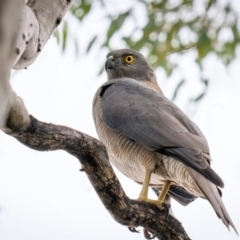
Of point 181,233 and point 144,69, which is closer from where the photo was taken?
point 181,233

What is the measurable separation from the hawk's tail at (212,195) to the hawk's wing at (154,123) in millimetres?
43

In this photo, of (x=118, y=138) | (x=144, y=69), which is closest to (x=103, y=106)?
(x=118, y=138)

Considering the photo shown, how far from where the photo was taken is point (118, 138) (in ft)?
12.7

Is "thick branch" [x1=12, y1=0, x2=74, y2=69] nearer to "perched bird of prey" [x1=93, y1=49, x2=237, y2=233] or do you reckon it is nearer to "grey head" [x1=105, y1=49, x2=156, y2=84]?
"perched bird of prey" [x1=93, y1=49, x2=237, y2=233]

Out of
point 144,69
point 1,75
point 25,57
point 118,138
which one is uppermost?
point 144,69

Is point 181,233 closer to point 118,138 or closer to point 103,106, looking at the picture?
point 118,138

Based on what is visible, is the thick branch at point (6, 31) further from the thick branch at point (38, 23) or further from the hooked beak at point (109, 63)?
the hooked beak at point (109, 63)

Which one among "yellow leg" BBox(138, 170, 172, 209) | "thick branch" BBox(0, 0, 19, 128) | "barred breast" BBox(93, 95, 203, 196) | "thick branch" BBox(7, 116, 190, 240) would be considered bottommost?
"thick branch" BBox(0, 0, 19, 128)

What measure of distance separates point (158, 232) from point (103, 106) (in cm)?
147

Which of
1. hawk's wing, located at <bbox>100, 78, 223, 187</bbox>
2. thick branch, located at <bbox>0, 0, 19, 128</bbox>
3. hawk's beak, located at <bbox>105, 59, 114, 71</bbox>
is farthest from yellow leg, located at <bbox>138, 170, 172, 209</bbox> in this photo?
thick branch, located at <bbox>0, 0, 19, 128</bbox>

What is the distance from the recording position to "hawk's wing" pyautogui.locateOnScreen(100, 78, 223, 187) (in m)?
3.35

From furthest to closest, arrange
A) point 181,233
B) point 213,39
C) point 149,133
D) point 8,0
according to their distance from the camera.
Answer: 1. point 213,39
2. point 149,133
3. point 181,233
4. point 8,0

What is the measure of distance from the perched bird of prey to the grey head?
565 millimetres

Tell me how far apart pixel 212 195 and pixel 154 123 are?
39.9 inches
